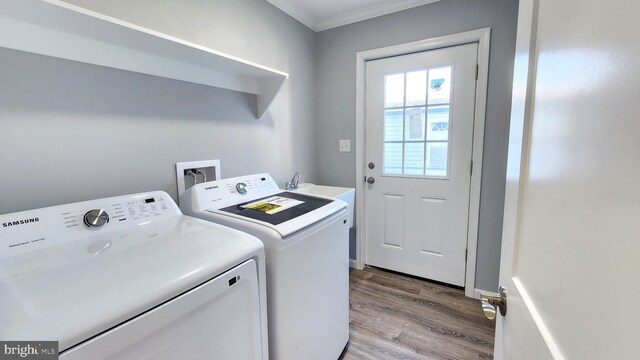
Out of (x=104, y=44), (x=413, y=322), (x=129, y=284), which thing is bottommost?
(x=413, y=322)

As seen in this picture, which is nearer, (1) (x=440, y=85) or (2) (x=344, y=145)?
(1) (x=440, y=85)

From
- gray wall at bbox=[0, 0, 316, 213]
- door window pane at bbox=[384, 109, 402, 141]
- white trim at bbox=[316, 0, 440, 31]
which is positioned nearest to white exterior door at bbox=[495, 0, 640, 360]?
gray wall at bbox=[0, 0, 316, 213]

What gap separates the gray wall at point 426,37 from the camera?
6.15 ft

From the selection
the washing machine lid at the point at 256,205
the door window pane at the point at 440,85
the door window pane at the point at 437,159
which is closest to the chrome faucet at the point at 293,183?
the washing machine lid at the point at 256,205

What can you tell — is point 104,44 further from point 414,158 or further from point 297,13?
point 414,158

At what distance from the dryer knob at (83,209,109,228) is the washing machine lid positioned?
1.20 ft

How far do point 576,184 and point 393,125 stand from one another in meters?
2.05

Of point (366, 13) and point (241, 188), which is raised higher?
point (366, 13)

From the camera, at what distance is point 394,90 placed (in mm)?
2301

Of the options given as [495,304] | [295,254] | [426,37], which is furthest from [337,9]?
[495,304]

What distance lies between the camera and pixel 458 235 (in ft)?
7.17

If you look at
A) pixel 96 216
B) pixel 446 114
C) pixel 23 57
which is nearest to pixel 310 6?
pixel 446 114

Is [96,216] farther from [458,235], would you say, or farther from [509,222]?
[458,235]

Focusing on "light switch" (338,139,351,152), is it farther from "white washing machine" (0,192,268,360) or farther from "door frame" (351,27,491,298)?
"white washing machine" (0,192,268,360)
